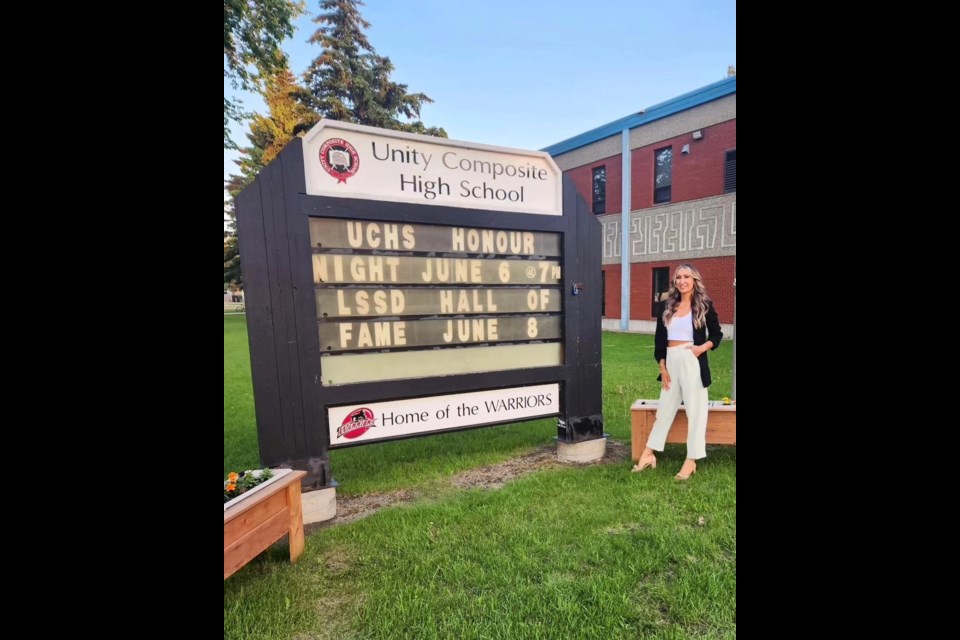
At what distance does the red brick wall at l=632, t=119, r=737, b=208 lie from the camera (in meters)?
14.3

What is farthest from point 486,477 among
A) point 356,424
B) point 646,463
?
point 646,463

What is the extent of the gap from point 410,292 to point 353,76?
912 inches

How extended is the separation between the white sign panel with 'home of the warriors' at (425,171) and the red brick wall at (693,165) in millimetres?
12377

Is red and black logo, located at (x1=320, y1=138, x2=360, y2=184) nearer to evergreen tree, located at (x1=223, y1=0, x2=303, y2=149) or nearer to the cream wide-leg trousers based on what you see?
the cream wide-leg trousers

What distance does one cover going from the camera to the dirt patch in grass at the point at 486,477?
388 cm

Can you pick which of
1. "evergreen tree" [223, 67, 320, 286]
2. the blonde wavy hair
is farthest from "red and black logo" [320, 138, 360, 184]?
"evergreen tree" [223, 67, 320, 286]

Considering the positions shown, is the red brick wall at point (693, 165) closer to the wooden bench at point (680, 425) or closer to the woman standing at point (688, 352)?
the woman standing at point (688, 352)

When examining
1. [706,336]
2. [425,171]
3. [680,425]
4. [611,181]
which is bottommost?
[680,425]

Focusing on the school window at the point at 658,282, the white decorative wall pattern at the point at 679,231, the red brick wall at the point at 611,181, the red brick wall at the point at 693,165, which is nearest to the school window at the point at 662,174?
the red brick wall at the point at 693,165

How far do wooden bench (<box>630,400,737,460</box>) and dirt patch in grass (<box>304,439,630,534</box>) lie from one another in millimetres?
384

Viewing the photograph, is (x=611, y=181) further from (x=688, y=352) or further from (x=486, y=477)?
(x=486, y=477)

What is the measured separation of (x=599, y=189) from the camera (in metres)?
18.4
